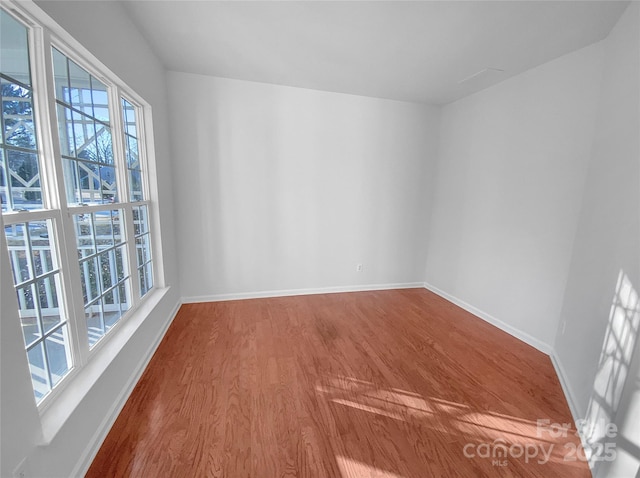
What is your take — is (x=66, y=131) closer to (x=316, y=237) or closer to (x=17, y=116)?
(x=17, y=116)

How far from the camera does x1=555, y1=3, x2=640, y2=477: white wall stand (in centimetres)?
127

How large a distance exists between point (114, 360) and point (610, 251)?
3.15m

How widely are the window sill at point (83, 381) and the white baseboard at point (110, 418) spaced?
0.99 feet

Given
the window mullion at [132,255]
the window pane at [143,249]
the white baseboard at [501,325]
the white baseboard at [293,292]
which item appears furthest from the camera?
the white baseboard at [293,292]

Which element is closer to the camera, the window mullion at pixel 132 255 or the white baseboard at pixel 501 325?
the window mullion at pixel 132 255

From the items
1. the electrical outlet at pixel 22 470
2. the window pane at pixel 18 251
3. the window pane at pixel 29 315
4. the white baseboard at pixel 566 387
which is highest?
the window pane at pixel 18 251

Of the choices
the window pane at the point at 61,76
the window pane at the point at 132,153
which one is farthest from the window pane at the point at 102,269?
the window pane at the point at 61,76

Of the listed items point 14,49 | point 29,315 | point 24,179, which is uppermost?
point 14,49

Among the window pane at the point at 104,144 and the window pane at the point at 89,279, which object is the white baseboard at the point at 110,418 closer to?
the window pane at the point at 89,279

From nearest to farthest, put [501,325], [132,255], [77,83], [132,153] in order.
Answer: [77,83] < [132,255] < [132,153] < [501,325]

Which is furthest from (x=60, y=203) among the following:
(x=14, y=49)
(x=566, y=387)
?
(x=566, y=387)

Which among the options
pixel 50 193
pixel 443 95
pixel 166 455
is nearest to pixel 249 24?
pixel 50 193

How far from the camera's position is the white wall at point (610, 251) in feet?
4.18

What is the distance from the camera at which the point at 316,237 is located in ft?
11.8
